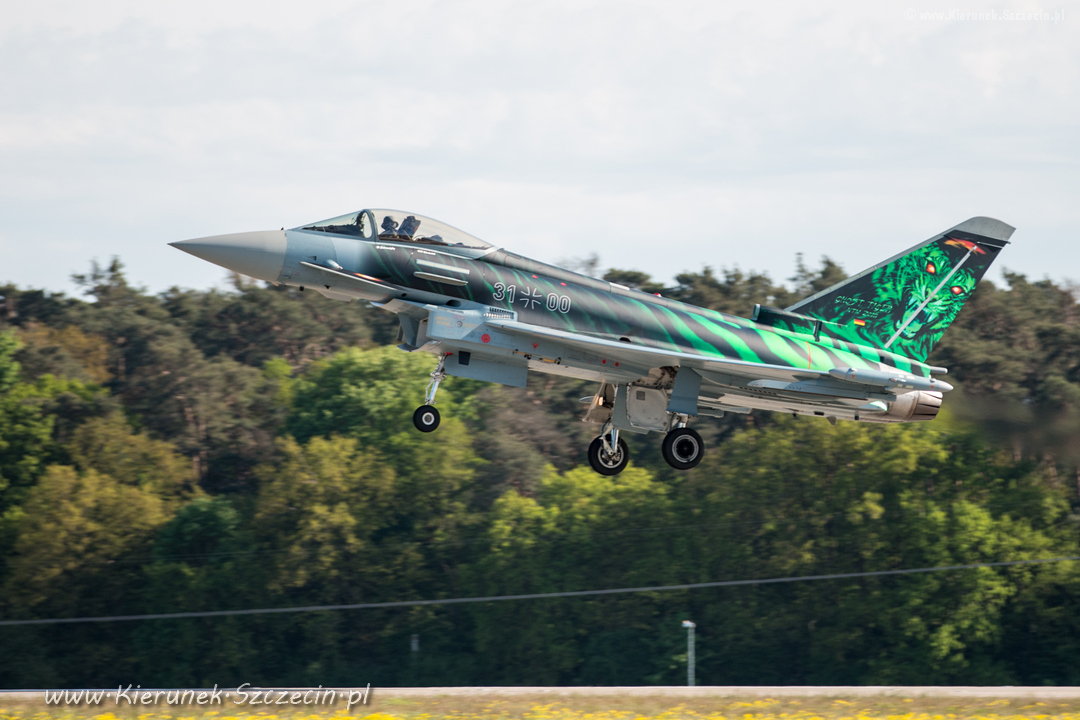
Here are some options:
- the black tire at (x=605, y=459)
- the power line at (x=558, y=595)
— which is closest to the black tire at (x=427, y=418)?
the black tire at (x=605, y=459)

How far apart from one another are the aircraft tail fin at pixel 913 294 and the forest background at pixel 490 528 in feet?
93.2

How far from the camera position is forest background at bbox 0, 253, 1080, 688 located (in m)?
54.0

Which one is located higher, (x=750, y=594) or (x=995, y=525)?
(x=995, y=525)

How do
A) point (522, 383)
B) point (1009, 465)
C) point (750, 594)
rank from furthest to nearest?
1. point (750, 594)
2. point (1009, 465)
3. point (522, 383)

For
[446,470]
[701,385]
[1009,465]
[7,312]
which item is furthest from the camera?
[7,312]

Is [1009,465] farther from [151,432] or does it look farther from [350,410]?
[151,432]

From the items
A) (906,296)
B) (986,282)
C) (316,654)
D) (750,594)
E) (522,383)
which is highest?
(986,282)

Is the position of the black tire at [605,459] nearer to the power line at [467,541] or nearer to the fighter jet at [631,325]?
the fighter jet at [631,325]

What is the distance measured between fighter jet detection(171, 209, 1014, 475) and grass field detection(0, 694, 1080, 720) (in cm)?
481

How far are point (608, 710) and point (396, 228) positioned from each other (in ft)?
33.7

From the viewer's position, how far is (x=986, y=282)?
6544 cm

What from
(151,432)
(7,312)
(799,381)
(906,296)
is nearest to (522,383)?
(799,381)

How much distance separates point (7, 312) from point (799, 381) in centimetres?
6616

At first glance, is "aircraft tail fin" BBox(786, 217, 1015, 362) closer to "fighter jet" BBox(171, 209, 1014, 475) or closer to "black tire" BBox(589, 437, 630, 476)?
"fighter jet" BBox(171, 209, 1014, 475)
